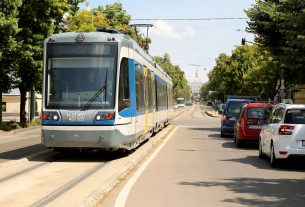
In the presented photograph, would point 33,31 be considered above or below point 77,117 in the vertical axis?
above

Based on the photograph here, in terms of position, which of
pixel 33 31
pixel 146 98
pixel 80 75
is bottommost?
pixel 146 98

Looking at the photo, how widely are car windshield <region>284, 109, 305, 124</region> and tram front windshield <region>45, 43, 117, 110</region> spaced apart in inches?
173

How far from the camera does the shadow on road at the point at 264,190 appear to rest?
8.87 meters

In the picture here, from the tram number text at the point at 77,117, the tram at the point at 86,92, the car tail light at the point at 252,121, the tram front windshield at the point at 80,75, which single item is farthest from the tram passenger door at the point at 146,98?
the tram number text at the point at 77,117

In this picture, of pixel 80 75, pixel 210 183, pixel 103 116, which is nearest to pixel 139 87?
pixel 80 75

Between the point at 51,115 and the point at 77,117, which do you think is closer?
the point at 77,117

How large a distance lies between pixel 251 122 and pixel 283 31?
5.71 m

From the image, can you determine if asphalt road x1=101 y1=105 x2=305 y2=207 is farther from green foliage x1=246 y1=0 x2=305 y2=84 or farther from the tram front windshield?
green foliage x1=246 y1=0 x2=305 y2=84

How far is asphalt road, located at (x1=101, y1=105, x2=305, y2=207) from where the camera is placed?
29.1ft

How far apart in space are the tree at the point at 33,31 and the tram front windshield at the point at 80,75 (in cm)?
1390

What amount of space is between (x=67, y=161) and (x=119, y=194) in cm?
543

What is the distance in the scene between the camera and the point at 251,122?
1988 cm

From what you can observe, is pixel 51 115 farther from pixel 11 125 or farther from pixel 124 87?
pixel 11 125

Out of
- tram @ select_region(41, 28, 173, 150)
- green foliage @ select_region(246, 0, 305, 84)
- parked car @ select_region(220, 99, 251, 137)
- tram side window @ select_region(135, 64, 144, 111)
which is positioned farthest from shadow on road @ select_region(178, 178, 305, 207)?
parked car @ select_region(220, 99, 251, 137)
